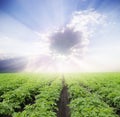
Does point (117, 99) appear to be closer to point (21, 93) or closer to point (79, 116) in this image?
point (79, 116)

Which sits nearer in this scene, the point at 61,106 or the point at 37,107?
the point at 37,107

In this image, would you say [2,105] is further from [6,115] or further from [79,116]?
[79,116]

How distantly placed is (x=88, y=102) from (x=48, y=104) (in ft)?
7.68

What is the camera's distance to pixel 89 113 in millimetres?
8734

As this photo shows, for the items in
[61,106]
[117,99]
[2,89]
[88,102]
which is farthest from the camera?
[2,89]

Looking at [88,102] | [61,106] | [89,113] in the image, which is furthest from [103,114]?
[61,106]

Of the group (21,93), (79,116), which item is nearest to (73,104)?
(79,116)

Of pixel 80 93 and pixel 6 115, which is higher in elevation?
pixel 80 93

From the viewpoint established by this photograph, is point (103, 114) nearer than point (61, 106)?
Yes

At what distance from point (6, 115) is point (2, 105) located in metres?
0.93

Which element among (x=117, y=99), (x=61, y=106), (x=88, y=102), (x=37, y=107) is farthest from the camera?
(x=61, y=106)

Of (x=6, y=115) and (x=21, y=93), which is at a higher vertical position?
(x=21, y=93)

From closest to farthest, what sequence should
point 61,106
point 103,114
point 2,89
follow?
point 103,114
point 61,106
point 2,89

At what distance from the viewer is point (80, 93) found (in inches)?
570
